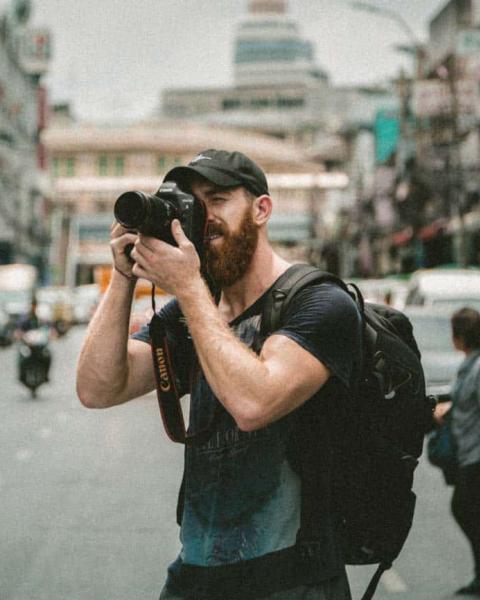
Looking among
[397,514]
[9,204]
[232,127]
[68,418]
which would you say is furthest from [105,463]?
[232,127]

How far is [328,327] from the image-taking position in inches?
126

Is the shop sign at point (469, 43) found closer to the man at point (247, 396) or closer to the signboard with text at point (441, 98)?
the signboard with text at point (441, 98)

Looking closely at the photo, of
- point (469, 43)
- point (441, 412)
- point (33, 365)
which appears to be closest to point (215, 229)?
point (441, 412)

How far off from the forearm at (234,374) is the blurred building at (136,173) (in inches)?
4062

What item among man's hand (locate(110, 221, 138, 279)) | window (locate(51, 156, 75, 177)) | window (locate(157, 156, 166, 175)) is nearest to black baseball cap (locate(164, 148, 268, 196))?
man's hand (locate(110, 221, 138, 279))

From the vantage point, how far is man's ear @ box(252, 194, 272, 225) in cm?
338

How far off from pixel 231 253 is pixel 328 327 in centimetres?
32

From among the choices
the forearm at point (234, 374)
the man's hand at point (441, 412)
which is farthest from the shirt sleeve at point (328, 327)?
the man's hand at point (441, 412)

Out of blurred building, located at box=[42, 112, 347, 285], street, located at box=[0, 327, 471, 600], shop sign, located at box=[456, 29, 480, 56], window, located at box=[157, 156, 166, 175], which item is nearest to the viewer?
street, located at box=[0, 327, 471, 600]

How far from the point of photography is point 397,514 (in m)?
3.39

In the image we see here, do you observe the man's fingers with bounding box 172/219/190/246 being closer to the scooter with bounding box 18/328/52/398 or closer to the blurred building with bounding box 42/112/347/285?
the scooter with bounding box 18/328/52/398

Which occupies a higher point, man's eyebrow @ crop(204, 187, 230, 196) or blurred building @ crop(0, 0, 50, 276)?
man's eyebrow @ crop(204, 187, 230, 196)

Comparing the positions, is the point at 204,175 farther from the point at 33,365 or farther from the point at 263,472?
the point at 33,365

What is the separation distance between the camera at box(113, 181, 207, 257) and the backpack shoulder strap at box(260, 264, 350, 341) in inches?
9.0
